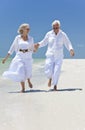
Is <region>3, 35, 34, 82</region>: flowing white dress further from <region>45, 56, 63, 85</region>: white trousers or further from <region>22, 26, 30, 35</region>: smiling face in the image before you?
<region>45, 56, 63, 85</region>: white trousers

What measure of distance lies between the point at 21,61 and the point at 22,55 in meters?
0.17

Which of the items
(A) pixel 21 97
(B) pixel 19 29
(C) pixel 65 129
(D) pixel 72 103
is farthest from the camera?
(B) pixel 19 29

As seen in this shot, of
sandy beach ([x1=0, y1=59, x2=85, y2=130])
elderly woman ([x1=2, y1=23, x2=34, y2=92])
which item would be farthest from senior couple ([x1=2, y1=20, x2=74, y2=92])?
sandy beach ([x1=0, y1=59, x2=85, y2=130])

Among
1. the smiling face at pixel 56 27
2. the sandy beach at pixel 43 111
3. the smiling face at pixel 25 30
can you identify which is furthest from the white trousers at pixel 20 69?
the sandy beach at pixel 43 111

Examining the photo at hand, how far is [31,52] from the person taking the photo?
10875 millimetres

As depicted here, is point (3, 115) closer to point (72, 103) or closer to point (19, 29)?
point (72, 103)

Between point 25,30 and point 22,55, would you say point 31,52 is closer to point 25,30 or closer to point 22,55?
point 22,55

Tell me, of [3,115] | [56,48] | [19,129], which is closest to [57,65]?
[56,48]

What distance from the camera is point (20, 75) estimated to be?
10.9 m

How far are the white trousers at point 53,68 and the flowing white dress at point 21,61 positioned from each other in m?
0.52

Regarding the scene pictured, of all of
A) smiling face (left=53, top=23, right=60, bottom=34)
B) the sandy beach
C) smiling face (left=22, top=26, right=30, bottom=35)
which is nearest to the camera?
the sandy beach

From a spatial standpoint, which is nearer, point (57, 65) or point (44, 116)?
point (44, 116)

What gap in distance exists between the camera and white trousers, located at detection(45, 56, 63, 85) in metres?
11.1

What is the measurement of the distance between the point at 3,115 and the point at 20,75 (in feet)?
13.4
